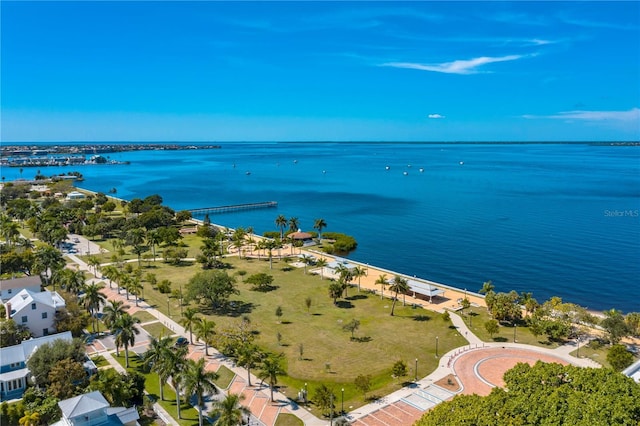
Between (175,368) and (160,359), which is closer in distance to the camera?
(175,368)

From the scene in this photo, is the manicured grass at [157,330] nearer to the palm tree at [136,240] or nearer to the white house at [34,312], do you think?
the white house at [34,312]

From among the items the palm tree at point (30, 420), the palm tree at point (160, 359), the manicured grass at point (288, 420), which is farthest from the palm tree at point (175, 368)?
the palm tree at point (30, 420)

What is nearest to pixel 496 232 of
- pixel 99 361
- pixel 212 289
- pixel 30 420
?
pixel 212 289

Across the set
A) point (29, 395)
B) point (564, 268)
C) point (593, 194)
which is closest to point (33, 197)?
point (29, 395)

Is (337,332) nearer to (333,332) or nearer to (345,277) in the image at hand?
(333,332)

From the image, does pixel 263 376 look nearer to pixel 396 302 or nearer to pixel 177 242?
pixel 396 302

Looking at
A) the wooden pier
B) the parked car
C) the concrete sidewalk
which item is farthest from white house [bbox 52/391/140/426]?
the wooden pier

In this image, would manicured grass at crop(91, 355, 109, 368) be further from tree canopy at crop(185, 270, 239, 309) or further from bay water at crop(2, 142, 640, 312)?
bay water at crop(2, 142, 640, 312)
